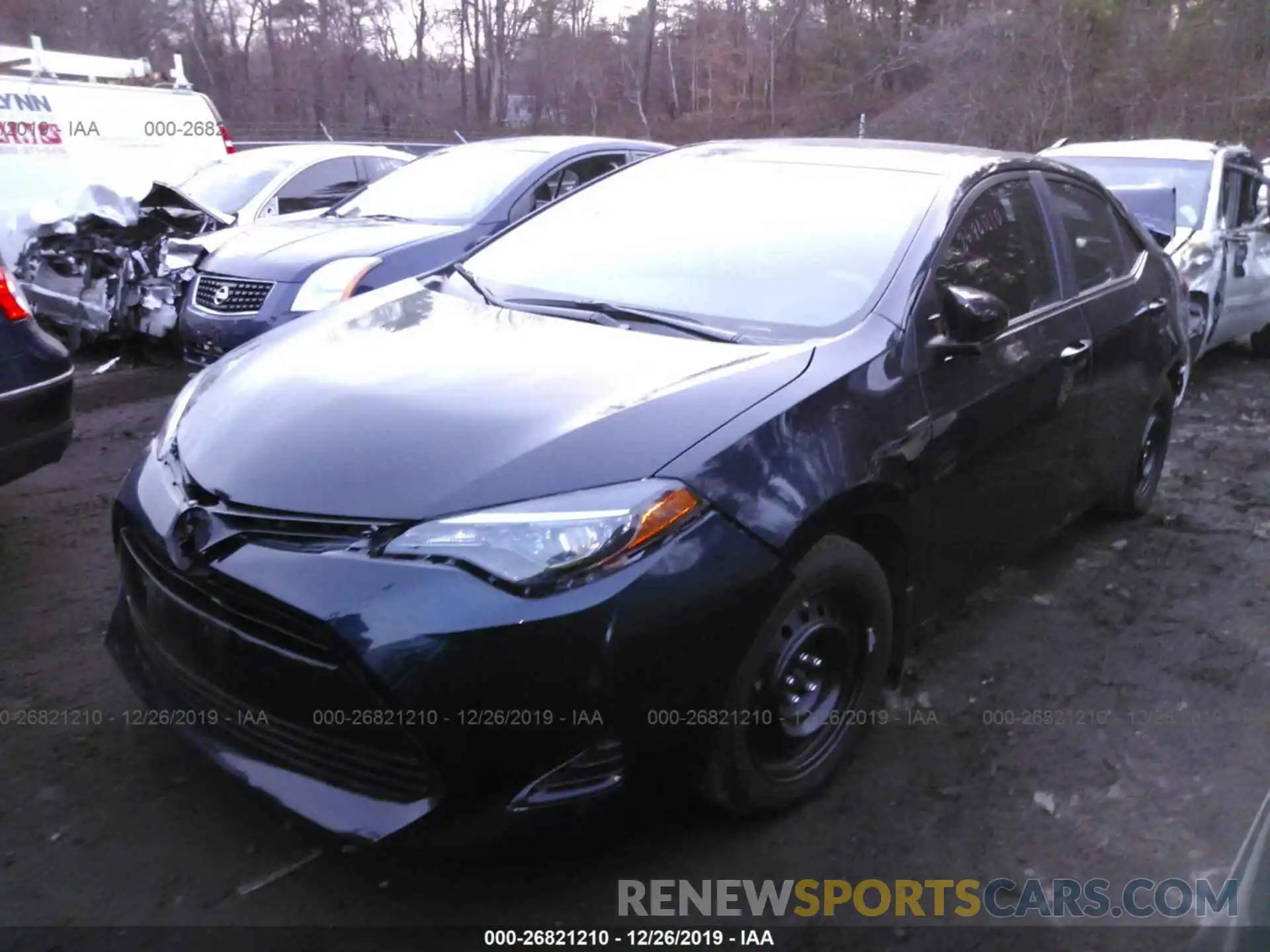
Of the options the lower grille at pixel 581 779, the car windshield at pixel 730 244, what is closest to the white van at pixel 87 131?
the car windshield at pixel 730 244

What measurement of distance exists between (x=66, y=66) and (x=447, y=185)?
18.4 feet

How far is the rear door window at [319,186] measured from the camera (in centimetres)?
910

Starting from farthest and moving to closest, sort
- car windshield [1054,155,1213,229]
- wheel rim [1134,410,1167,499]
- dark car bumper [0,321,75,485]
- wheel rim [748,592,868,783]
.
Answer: car windshield [1054,155,1213,229], wheel rim [1134,410,1167,499], dark car bumper [0,321,75,485], wheel rim [748,592,868,783]

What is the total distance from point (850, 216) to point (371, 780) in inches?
88.4

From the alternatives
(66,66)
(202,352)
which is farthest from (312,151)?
(202,352)

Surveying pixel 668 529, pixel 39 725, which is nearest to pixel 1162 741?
pixel 668 529

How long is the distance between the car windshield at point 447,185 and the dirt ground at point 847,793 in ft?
9.95

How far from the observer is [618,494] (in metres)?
2.29

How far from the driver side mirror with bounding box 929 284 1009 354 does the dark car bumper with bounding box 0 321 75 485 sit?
10.5 feet

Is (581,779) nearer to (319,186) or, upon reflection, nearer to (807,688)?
(807,688)

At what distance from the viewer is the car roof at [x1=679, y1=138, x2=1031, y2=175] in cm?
366

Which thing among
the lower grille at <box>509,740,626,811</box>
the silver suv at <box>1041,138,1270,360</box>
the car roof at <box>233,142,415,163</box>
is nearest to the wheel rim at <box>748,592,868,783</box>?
the lower grille at <box>509,740,626,811</box>

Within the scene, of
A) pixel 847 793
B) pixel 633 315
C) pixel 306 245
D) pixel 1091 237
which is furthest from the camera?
pixel 306 245

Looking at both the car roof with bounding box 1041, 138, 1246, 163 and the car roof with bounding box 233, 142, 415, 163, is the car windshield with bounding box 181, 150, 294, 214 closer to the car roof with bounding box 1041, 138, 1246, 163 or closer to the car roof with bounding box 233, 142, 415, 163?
the car roof with bounding box 233, 142, 415, 163
